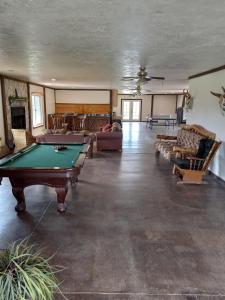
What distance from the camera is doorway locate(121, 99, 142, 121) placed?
63.7ft

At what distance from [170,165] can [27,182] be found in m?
4.16

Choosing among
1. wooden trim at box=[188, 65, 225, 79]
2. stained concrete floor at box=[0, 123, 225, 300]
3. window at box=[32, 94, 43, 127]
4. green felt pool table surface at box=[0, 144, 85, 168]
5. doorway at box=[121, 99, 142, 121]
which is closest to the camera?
stained concrete floor at box=[0, 123, 225, 300]

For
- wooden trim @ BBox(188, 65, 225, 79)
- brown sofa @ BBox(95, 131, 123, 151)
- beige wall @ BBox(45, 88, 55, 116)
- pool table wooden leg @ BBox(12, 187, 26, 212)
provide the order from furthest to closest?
beige wall @ BBox(45, 88, 55, 116) < brown sofa @ BBox(95, 131, 123, 151) < wooden trim @ BBox(188, 65, 225, 79) < pool table wooden leg @ BBox(12, 187, 26, 212)

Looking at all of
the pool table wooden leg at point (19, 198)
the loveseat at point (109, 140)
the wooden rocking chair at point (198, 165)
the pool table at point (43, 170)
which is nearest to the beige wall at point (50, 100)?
the loveseat at point (109, 140)

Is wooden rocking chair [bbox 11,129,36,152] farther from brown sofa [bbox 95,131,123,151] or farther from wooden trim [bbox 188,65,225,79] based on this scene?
wooden trim [bbox 188,65,225,79]

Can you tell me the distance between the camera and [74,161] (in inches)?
142

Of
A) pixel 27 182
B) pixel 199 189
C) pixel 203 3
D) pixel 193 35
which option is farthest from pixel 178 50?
pixel 27 182

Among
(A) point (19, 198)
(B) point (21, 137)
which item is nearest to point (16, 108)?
(B) point (21, 137)

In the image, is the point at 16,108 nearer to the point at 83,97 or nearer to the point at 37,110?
the point at 37,110

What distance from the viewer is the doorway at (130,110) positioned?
764 inches

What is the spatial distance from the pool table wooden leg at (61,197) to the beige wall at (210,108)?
354cm

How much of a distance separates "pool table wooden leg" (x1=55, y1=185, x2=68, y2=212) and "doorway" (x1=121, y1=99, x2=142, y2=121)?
16418mm

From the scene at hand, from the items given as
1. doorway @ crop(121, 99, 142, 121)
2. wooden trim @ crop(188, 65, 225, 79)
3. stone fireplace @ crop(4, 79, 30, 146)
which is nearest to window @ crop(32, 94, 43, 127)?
stone fireplace @ crop(4, 79, 30, 146)

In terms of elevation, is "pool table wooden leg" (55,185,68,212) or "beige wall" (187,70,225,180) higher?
"beige wall" (187,70,225,180)
